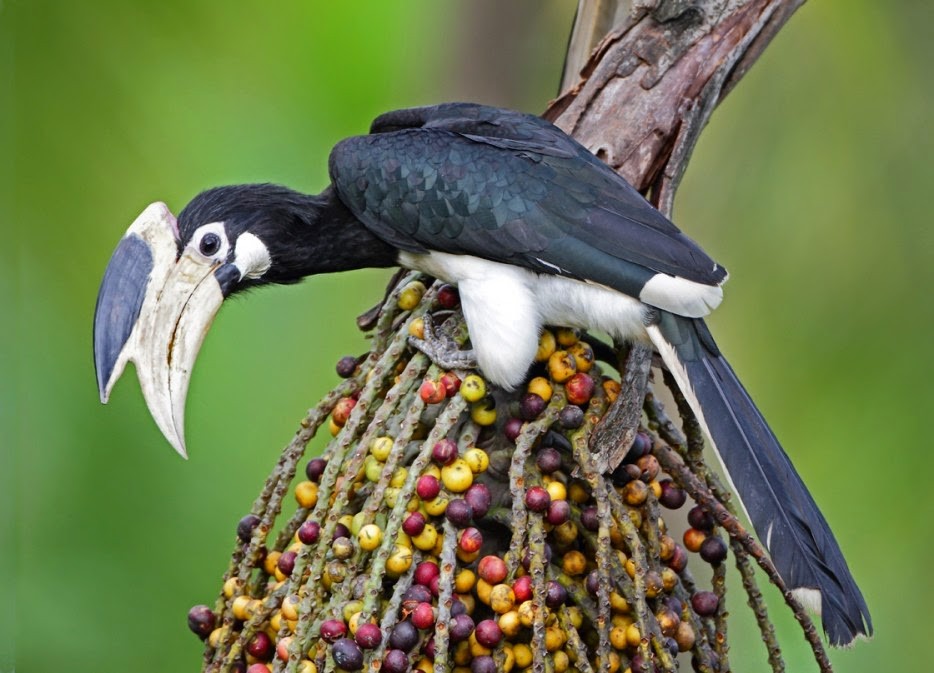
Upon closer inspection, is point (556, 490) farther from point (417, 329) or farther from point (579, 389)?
point (417, 329)

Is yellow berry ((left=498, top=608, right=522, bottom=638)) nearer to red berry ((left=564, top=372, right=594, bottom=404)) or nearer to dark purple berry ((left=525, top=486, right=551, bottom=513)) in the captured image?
dark purple berry ((left=525, top=486, right=551, bottom=513))

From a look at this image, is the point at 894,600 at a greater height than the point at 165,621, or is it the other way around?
the point at 165,621

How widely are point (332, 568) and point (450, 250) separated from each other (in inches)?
20.0

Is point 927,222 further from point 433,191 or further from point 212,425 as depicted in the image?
point 212,425

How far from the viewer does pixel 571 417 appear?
139 centimetres

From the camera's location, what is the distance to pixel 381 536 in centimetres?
128

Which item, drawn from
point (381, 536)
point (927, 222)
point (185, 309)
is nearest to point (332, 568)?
point (381, 536)

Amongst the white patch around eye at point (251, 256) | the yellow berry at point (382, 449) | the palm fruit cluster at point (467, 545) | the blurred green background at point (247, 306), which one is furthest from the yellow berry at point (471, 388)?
the blurred green background at point (247, 306)

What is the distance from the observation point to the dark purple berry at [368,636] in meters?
1.20

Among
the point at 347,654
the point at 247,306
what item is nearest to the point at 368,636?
the point at 347,654

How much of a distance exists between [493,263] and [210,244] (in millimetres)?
390

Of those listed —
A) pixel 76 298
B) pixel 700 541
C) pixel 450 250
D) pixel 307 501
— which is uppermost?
pixel 76 298

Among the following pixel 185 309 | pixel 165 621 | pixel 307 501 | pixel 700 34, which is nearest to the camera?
pixel 307 501

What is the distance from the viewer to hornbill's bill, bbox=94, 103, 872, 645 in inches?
55.4
